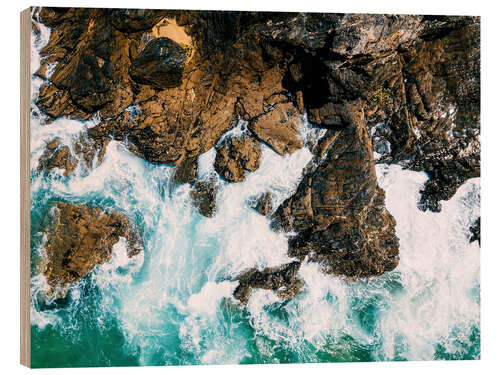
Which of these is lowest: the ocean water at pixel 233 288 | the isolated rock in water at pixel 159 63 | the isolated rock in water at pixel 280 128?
the ocean water at pixel 233 288

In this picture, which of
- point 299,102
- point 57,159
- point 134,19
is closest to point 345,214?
point 299,102

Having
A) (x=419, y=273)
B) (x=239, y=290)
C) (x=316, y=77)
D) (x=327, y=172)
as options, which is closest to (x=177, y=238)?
(x=239, y=290)

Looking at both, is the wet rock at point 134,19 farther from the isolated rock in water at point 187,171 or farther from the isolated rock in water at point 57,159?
the isolated rock in water at point 187,171

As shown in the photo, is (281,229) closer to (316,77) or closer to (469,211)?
(316,77)

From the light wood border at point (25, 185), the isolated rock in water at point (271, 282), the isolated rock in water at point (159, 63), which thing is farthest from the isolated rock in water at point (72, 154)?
the isolated rock in water at point (271, 282)

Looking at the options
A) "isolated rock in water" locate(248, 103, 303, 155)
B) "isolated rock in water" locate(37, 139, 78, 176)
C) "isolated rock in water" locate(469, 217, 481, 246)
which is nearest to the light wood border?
"isolated rock in water" locate(37, 139, 78, 176)

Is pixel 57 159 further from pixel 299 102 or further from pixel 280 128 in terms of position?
pixel 299 102

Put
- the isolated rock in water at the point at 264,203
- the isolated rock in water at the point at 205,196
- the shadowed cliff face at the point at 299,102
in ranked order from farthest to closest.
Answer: the isolated rock in water at the point at 264,203
the isolated rock in water at the point at 205,196
the shadowed cliff face at the point at 299,102
